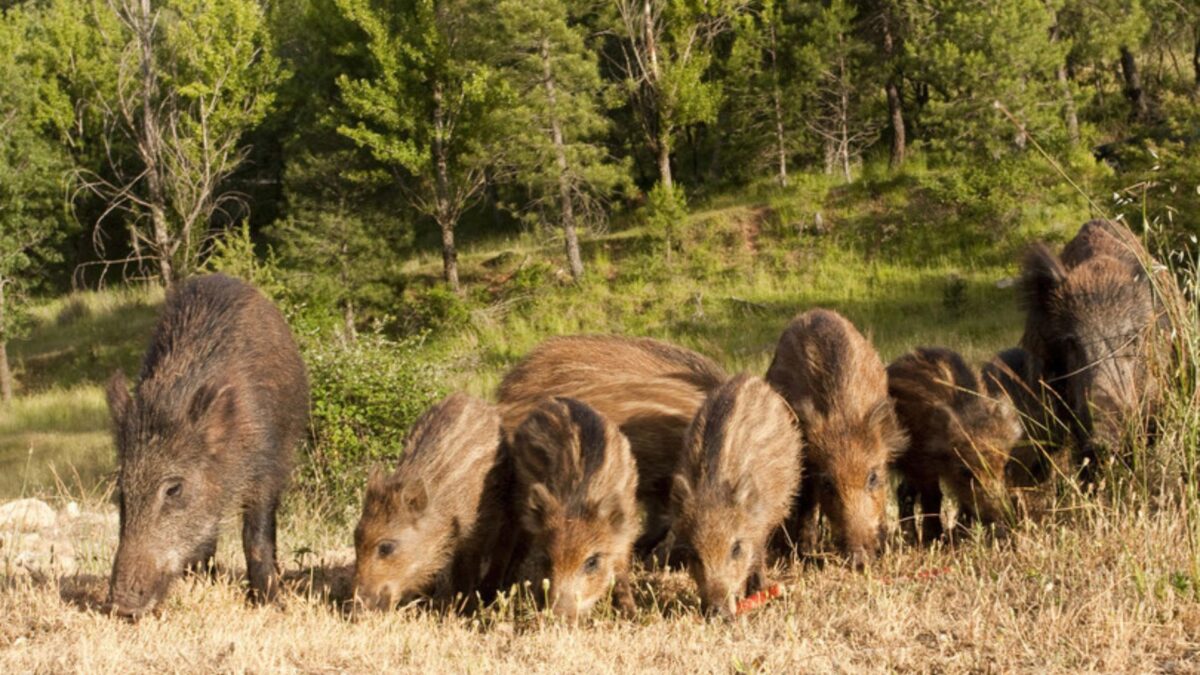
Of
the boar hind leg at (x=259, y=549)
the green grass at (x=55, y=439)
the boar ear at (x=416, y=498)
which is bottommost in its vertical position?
the green grass at (x=55, y=439)

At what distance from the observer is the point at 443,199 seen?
120 ft

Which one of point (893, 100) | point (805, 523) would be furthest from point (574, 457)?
point (893, 100)

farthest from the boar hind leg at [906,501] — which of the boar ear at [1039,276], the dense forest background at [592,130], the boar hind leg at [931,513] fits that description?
the dense forest background at [592,130]

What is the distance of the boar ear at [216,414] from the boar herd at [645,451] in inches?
0.4

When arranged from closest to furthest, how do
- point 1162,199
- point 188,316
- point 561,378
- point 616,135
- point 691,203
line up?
point 188,316, point 561,378, point 1162,199, point 691,203, point 616,135

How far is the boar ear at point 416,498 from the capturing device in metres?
6.54

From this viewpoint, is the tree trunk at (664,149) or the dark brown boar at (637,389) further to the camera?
the tree trunk at (664,149)

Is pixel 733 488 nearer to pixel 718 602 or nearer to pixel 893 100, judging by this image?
pixel 718 602

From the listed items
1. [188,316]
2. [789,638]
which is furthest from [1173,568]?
[188,316]

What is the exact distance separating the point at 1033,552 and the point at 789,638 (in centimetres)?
160

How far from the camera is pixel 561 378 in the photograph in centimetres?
827

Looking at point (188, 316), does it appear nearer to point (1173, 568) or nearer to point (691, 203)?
point (1173, 568)

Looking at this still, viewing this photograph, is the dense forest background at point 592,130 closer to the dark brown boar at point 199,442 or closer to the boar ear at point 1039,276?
the dark brown boar at point 199,442

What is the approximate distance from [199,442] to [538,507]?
69.1 inches
